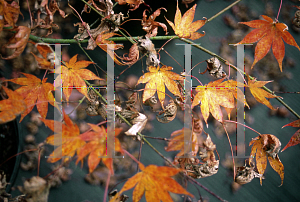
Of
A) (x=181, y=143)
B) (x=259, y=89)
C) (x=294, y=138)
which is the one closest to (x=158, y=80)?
(x=181, y=143)

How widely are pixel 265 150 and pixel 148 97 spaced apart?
321 millimetres

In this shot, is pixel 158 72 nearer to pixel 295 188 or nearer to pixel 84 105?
pixel 84 105

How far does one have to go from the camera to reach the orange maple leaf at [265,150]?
43 cm

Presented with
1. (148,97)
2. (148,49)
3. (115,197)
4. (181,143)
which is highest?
(148,49)

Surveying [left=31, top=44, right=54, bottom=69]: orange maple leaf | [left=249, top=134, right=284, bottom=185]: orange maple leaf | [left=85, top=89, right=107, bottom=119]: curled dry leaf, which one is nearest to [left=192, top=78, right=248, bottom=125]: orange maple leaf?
[left=249, top=134, right=284, bottom=185]: orange maple leaf

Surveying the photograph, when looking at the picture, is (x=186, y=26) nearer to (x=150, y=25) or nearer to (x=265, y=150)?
(x=150, y=25)

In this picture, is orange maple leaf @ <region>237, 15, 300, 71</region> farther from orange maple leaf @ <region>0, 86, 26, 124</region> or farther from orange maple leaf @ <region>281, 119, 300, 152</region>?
orange maple leaf @ <region>0, 86, 26, 124</region>

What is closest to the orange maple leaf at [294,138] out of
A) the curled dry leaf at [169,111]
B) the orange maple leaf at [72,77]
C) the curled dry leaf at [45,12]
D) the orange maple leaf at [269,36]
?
the orange maple leaf at [269,36]

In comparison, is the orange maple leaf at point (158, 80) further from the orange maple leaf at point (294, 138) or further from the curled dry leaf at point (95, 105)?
the orange maple leaf at point (294, 138)

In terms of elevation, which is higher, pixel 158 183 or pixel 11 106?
pixel 11 106

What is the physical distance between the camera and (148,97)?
43 cm

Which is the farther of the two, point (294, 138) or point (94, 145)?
point (294, 138)

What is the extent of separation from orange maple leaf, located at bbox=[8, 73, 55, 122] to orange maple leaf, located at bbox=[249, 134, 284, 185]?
1.70 ft

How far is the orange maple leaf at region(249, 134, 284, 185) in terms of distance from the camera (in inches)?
17.0
